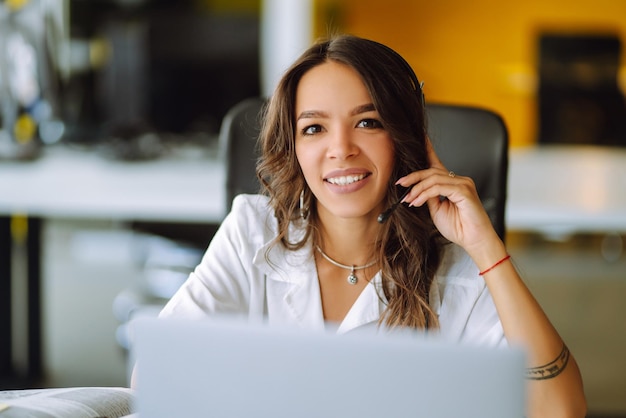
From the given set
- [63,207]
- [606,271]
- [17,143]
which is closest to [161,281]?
[63,207]

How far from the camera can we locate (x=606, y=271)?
15.4 ft

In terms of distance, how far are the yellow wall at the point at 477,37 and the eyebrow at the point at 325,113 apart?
6195mm

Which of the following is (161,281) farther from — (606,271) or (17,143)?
(606,271)

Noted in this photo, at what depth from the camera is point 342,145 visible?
130cm

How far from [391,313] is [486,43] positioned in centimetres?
653

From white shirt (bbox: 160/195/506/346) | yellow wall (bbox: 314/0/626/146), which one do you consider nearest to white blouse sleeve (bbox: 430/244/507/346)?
white shirt (bbox: 160/195/506/346)

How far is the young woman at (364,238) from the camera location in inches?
50.8

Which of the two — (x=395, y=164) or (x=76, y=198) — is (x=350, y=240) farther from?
(x=76, y=198)

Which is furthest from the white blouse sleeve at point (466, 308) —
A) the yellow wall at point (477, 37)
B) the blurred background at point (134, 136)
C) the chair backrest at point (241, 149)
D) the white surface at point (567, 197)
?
the yellow wall at point (477, 37)

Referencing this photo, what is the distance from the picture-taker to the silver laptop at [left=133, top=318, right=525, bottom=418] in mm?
730

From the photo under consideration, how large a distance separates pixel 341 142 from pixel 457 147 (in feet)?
1.29

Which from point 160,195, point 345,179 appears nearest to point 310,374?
point 345,179

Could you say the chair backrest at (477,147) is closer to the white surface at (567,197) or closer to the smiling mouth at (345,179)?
the smiling mouth at (345,179)

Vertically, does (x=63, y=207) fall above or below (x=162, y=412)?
below
